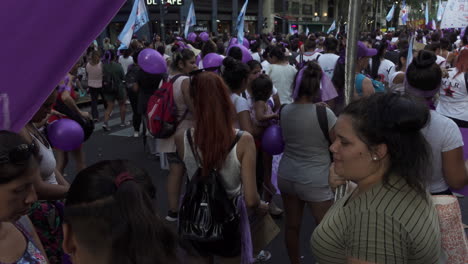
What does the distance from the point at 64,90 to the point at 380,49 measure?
4758mm

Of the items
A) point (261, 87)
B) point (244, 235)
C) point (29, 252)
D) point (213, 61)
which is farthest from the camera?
point (213, 61)

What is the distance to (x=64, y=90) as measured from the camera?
193 inches

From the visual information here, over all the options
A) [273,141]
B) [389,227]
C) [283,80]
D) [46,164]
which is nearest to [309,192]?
[273,141]

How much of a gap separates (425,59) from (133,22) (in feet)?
23.4

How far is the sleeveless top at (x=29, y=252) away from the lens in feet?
4.94

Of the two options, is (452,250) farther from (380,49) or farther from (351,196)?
(380,49)

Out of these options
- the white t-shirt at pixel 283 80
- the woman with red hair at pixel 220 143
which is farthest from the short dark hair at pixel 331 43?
the woman with red hair at pixel 220 143

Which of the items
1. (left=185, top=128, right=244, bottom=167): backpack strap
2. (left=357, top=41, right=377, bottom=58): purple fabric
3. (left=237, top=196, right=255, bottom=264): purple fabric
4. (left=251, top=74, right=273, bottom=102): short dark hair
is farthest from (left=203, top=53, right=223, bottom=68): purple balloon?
(left=237, top=196, right=255, bottom=264): purple fabric

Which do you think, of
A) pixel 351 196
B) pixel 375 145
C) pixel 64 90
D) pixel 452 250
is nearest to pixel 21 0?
pixel 375 145

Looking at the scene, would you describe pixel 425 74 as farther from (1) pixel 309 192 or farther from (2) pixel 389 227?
(2) pixel 389 227

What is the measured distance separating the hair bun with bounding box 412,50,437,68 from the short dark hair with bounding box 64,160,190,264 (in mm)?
2212

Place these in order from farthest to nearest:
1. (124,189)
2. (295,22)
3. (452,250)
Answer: (295,22) → (452,250) → (124,189)

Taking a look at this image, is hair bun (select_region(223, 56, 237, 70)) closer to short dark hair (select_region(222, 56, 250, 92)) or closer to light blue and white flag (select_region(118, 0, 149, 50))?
short dark hair (select_region(222, 56, 250, 92))

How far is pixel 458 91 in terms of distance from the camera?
14.6 feet
